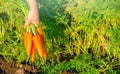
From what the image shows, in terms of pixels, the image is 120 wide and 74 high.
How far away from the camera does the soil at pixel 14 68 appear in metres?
3.76

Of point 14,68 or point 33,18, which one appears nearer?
point 33,18

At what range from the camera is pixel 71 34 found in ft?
12.1

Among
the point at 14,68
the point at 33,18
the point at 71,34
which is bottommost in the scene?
the point at 14,68

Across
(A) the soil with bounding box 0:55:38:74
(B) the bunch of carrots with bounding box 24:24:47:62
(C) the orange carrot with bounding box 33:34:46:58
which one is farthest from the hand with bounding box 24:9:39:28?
(A) the soil with bounding box 0:55:38:74

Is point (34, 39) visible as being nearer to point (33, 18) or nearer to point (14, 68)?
point (33, 18)

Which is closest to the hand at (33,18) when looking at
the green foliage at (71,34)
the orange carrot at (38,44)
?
the orange carrot at (38,44)

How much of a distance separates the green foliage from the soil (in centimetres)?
6

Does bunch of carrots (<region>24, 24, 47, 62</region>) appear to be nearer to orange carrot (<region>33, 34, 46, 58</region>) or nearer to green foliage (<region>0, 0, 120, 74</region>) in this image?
orange carrot (<region>33, 34, 46, 58</region>)

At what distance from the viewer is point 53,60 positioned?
375 cm

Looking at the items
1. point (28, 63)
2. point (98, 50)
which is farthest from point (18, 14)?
point (98, 50)

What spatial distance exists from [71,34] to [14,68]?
70 centimetres

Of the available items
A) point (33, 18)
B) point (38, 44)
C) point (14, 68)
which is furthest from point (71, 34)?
point (33, 18)

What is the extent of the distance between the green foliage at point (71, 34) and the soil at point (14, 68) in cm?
6

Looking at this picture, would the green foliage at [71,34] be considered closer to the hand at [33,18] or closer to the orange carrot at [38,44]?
the orange carrot at [38,44]
